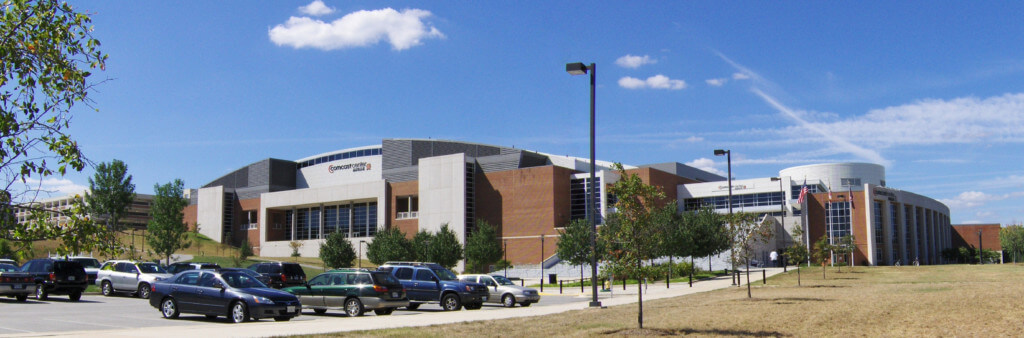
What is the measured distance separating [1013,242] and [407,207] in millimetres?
79703

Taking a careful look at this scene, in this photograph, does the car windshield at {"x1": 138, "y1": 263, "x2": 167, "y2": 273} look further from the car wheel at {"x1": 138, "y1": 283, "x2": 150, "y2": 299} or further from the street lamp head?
the street lamp head

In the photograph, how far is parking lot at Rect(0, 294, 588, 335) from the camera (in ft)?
59.2

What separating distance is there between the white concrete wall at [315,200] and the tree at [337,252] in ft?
56.5

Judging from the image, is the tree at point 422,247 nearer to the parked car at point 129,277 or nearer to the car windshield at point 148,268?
the parked car at point 129,277

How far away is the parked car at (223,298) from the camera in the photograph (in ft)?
63.7

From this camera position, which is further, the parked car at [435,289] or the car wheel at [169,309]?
the parked car at [435,289]

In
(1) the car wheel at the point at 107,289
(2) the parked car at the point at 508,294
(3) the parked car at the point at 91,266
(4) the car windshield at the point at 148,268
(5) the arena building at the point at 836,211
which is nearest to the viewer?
(2) the parked car at the point at 508,294

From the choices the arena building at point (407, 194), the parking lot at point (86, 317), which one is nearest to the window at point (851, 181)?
the arena building at point (407, 194)

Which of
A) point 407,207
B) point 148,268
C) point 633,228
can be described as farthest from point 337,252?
point 633,228

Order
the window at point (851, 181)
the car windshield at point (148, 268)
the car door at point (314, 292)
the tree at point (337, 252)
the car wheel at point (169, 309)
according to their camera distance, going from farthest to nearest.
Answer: the window at point (851, 181), the tree at point (337, 252), the car windshield at point (148, 268), the car door at point (314, 292), the car wheel at point (169, 309)

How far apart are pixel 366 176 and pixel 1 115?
94.0 m

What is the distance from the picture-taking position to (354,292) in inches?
907

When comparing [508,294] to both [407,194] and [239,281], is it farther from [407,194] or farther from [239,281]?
[407,194]

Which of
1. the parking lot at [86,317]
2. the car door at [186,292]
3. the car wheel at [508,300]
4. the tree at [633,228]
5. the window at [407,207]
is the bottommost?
the car wheel at [508,300]
